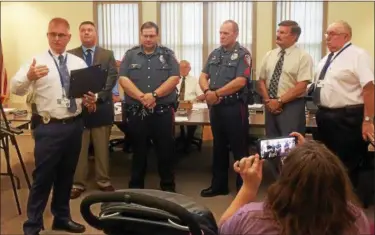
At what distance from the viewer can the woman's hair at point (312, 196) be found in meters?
1.29

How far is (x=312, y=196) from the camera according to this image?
4.24 feet

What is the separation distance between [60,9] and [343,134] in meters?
5.69

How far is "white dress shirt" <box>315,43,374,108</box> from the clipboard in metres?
1.60

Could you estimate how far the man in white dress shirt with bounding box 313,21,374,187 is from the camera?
3.34 metres

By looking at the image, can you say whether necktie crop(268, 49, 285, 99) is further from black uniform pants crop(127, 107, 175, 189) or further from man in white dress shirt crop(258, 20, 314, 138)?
black uniform pants crop(127, 107, 175, 189)

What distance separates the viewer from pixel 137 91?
381 centimetres

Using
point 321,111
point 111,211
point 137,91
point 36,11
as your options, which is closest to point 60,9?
point 36,11

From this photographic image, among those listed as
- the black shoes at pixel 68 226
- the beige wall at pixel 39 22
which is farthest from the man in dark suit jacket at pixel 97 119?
the beige wall at pixel 39 22

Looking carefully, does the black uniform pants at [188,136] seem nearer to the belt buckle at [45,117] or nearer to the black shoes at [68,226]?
the black shoes at [68,226]

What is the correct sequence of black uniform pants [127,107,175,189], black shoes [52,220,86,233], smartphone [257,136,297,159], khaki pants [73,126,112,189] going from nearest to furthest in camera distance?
smartphone [257,136,297,159], black shoes [52,220,86,233], black uniform pants [127,107,175,189], khaki pants [73,126,112,189]

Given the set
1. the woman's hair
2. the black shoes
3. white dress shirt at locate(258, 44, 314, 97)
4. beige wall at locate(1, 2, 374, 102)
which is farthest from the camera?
beige wall at locate(1, 2, 374, 102)

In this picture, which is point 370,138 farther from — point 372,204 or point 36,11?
point 36,11

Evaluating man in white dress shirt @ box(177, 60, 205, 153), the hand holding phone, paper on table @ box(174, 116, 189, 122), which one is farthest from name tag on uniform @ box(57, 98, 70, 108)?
man in white dress shirt @ box(177, 60, 205, 153)

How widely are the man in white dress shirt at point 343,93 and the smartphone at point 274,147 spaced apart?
1667 millimetres
